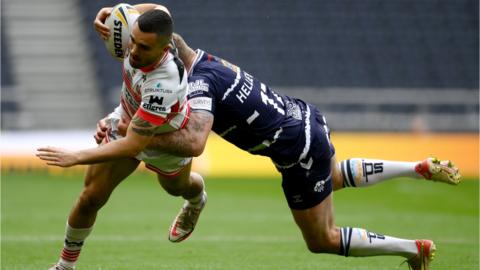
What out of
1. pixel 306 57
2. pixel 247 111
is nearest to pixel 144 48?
pixel 247 111

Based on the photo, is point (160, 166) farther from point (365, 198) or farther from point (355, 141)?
point (355, 141)

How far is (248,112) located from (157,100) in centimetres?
79

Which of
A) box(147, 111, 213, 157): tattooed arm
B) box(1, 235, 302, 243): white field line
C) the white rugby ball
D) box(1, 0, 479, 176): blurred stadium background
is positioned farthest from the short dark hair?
box(1, 0, 479, 176): blurred stadium background

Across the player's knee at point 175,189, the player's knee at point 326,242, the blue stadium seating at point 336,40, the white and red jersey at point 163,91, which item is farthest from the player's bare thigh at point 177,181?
the blue stadium seating at point 336,40

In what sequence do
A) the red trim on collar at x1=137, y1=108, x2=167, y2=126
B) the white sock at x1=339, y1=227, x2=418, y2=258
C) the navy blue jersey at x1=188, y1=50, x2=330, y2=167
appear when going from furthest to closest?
the white sock at x1=339, y1=227, x2=418, y2=258, the navy blue jersey at x1=188, y1=50, x2=330, y2=167, the red trim on collar at x1=137, y1=108, x2=167, y2=126

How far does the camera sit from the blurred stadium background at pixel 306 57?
81.0 feet

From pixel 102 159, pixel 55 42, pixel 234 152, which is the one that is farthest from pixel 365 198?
pixel 55 42

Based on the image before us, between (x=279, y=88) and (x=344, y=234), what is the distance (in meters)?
18.6

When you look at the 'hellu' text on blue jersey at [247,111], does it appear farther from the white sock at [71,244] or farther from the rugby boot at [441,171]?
the white sock at [71,244]

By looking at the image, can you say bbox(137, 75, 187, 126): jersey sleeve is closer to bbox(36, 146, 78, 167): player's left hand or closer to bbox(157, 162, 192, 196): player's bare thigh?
bbox(36, 146, 78, 167): player's left hand

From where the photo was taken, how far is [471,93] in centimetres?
2534

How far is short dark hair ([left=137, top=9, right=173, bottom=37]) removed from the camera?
5672mm

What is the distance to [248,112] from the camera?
636 cm

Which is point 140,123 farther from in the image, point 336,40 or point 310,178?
point 336,40
